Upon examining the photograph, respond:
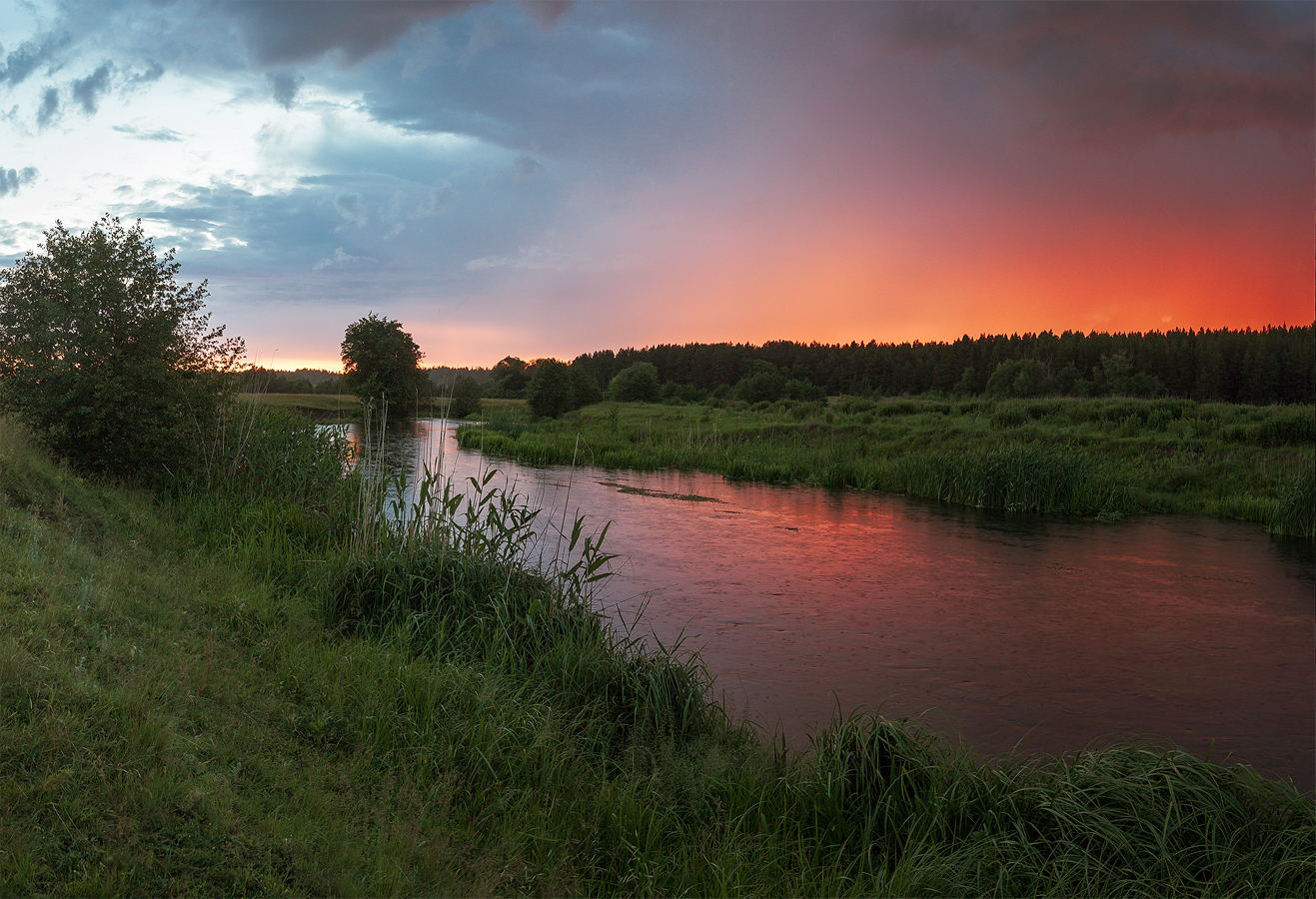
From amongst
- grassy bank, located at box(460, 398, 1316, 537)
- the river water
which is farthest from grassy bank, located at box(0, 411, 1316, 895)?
grassy bank, located at box(460, 398, 1316, 537)

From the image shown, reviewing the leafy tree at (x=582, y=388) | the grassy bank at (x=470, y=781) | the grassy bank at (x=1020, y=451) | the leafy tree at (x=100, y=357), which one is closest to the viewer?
the grassy bank at (x=470, y=781)

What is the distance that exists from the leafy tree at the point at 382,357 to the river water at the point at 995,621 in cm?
1963

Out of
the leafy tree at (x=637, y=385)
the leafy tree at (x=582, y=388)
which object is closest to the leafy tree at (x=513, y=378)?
the leafy tree at (x=582, y=388)

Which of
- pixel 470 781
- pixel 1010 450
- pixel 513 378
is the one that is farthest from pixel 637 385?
pixel 470 781

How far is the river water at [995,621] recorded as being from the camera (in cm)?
677

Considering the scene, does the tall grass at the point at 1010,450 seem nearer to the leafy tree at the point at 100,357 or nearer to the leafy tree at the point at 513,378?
the leafy tree at the point at 100,357

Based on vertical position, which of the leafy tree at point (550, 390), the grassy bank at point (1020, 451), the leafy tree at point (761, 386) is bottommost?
the grassy bank at point (1020, 451)

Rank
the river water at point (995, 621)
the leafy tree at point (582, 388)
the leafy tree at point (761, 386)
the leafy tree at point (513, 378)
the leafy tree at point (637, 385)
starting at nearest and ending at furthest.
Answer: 1. the river water at point (995, 621)
2. the leafy tree at point (582, 388)
3. the leafy tree at point (513, 378)
4. the leafy tree at point (637, 385)
5. the leafy tree at point (761, 386)

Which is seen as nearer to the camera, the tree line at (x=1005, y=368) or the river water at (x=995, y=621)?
the river water at (x=995, y=621)

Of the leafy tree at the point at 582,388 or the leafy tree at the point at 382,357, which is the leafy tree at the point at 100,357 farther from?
the leafy tree at the point at 582,388

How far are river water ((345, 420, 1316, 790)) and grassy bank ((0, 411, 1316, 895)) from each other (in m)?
1.40

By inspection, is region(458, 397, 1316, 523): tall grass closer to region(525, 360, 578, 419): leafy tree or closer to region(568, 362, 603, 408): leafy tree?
region(525, 360, 578, 419): leafy tree

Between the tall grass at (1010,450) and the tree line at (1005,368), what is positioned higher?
the tree line at (1005,368)

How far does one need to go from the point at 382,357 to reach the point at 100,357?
28021 mm
